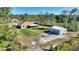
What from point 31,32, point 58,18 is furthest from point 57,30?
point 31,32

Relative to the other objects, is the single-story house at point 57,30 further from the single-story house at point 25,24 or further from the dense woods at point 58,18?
the single-story house at point 25,24

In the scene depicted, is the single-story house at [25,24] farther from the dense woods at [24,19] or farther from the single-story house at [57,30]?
the single-story house at [57,30]

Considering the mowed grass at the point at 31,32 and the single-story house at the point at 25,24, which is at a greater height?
the single-story house at the point at 25,24

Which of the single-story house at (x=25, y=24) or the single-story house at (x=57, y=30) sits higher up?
the single-story house at (x=25, y=24)

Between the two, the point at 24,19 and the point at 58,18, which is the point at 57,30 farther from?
the point at 24,19

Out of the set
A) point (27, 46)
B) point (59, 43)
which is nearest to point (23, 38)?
point (27, 46)

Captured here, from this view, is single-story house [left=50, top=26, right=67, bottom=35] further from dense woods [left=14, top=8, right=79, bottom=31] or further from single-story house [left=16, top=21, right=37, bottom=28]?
single-story house [left=16, top=21, right=37, bottom=28]

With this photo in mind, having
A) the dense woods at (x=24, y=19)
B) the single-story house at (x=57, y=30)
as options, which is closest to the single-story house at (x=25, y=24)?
the dense woods at (x=24, y=19)

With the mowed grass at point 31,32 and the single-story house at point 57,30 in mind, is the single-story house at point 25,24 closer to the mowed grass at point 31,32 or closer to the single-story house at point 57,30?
the mowed grass at point 31,32

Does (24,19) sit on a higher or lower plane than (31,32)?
higher

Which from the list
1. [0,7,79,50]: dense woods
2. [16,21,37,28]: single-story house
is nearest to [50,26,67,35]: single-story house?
[0,7,79,50]: dense woods

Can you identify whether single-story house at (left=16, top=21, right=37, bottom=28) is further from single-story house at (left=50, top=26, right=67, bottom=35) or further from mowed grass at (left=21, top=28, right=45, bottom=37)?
single-story house at (left=50, top=26, right=67, bottom=35)

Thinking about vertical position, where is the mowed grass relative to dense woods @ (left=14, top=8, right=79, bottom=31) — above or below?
below
